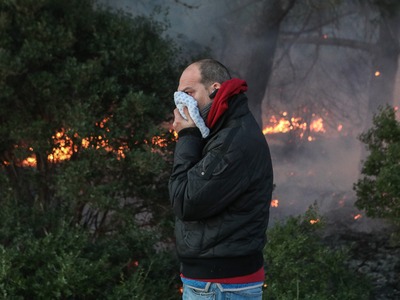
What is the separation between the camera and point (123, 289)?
4582 millimetres

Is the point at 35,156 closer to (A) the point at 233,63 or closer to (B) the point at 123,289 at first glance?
(B) the point at 123,289

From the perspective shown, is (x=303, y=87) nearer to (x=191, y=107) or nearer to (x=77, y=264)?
(x=77, y=264)

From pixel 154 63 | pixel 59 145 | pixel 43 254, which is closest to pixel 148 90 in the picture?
pixel 154 63

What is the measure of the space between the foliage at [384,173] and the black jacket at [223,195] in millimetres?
3618

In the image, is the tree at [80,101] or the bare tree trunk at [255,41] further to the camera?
the bare tree trunk at [255,41]

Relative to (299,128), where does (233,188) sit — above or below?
below

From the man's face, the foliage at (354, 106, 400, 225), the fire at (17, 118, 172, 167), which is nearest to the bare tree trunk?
the foliage at (354, 106, 400, 225)

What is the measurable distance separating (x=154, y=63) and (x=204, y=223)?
352cm

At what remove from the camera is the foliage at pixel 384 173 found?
5.66 m

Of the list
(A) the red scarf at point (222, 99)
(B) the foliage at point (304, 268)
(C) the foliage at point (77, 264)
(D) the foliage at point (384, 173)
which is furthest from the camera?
(D) the foliage at point (384, 173)

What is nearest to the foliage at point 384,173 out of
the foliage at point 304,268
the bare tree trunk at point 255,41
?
the foliage at point 304,268

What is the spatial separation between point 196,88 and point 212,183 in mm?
436

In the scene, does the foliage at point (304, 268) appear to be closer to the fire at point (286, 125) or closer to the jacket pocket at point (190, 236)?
the jacket pocket at point (190, 236)

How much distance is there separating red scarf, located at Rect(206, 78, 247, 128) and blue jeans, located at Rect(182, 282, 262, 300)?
0.66 metres
